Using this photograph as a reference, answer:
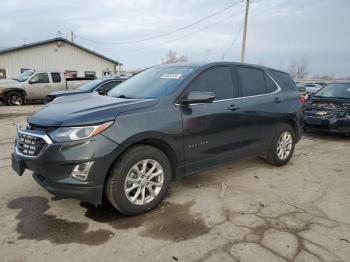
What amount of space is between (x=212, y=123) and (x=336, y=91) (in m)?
6.40

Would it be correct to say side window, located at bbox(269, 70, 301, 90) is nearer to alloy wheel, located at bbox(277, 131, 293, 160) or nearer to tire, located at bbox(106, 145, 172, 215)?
alloy wheel, located at bbox(277, 131, 293, 160)

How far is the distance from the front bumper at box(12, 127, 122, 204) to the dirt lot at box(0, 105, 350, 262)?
17.4 inches

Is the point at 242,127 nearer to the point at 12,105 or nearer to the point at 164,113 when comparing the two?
the point at 164,113

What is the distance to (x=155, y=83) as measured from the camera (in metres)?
4.43

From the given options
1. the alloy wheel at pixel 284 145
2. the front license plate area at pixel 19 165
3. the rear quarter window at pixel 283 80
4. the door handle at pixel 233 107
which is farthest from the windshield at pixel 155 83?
the alloy wheel at pixel 284 145

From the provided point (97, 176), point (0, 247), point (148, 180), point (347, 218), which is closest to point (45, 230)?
point (0, 247)

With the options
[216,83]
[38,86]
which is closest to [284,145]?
[216,83]

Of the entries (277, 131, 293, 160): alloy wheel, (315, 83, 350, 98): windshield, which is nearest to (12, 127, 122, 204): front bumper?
(277, 131, 293, 160): alloy wheel

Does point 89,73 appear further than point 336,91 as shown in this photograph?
Yes

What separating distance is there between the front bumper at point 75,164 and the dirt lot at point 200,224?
0.44 meters

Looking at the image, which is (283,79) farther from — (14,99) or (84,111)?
(14,99)

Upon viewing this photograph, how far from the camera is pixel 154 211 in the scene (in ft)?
12.7

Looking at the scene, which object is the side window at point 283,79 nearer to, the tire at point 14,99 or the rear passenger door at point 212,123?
the rear passenger door at point 212,123

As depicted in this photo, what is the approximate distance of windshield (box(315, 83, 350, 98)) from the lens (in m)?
8.89
